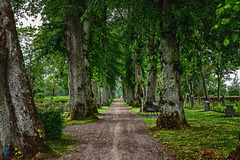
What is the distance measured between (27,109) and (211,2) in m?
8.73

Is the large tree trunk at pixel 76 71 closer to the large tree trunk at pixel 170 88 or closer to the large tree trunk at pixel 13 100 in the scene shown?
the large tree trunk at pixel 170 88

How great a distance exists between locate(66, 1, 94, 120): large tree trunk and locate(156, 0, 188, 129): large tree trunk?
5470mm

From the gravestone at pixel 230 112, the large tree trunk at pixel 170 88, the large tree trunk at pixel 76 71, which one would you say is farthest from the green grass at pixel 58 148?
the gravestone at pixel 230 112

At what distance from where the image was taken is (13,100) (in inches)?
184

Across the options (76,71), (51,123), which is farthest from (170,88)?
(76,71)

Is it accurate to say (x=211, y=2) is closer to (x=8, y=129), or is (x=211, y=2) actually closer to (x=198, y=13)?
(x=198, y=13)

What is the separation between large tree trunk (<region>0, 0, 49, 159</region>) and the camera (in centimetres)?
458

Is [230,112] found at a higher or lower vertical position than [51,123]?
lower

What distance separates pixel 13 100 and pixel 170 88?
6856 mm

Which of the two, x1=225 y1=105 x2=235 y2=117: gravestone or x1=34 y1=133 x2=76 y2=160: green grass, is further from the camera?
x1=225 y1=105 x2=235 y2=117: gravestone

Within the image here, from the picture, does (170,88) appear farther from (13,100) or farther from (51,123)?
(13,100)

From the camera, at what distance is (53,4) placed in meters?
11.6

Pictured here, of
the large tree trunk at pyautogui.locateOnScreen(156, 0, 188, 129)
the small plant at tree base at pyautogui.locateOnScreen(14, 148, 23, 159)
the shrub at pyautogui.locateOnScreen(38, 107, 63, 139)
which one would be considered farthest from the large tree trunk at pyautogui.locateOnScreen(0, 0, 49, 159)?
the large tree trunk at pyautogui.locateOnScreen(156, 0, 188, 129)

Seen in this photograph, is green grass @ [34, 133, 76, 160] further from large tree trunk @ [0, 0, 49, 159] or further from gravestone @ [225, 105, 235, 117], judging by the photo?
gravestone @ [225, 105, 235, 117]
